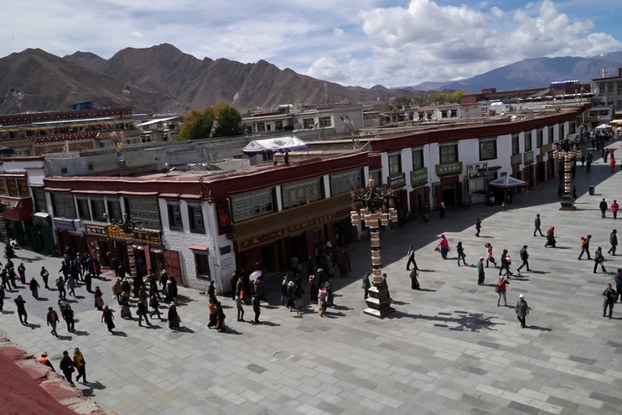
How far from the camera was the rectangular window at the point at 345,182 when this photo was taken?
3288cm

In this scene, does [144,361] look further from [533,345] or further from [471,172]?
[471,172]

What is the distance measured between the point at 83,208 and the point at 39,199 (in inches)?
262

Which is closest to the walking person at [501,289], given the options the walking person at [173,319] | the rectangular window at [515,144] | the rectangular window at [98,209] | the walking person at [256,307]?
the walking person at [256,307]

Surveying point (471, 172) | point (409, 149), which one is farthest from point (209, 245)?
point (471, 172)

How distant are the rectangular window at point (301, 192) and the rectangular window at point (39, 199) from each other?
18.8m

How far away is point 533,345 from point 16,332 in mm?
20268

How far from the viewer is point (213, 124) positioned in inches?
3113

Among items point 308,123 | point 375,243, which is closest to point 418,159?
point 375,243

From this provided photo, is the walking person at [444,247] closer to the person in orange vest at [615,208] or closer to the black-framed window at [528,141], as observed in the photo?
the person in orange vest at [615,208]

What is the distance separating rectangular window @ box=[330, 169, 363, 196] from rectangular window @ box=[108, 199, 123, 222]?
12.5 metres

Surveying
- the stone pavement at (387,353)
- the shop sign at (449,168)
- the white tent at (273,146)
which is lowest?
the stone pavement at (387,353)

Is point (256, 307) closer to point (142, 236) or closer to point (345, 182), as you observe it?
point (142, 236)

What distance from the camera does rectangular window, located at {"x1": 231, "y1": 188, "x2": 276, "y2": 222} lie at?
26.3m

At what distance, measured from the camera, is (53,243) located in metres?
36.8
